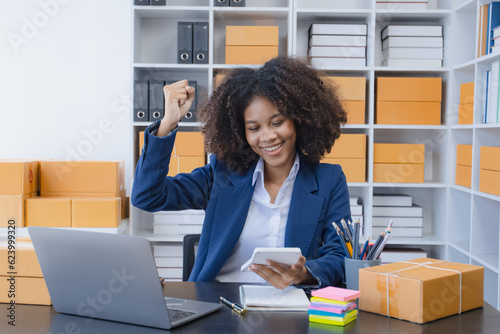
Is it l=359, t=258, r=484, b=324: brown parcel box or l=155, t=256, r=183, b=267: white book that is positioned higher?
l=359, t=258, r=484, b=324: brown parcel box

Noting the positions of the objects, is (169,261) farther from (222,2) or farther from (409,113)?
(409,113)

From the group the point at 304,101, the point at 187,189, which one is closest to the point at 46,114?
the point at 187,189

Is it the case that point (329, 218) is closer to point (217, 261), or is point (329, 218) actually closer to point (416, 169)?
point (217, 261)

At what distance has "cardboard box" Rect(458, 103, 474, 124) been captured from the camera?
9.45ft

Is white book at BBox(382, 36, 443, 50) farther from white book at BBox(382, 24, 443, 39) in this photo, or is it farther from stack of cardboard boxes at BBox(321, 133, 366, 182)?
stack of cardboard boxes at BBox(321, 133, 366, 182)

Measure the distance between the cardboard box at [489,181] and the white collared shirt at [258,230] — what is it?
1278mm

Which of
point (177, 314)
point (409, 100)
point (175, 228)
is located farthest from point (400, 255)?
point (177, 314)

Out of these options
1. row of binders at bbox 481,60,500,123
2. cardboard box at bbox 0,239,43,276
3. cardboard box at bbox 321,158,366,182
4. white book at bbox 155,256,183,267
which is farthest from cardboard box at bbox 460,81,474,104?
cardboard box at bbox 0,239,43,276

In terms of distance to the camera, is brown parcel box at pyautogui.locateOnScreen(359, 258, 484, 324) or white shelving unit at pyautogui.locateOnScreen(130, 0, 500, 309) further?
white shelving unit at pyautogui.locateOnScreen(130, 0, 500, 309)

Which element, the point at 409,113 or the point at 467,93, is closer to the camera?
the point at 467,93

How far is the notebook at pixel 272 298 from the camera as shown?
1.20m

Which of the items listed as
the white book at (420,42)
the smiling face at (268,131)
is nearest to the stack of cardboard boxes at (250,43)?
the white book at (420,42)

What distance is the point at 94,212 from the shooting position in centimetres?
299

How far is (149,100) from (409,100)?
1570 millimetres
